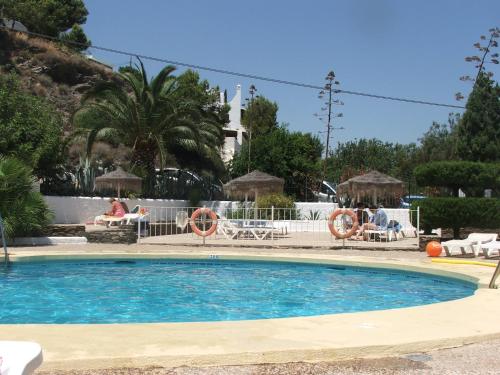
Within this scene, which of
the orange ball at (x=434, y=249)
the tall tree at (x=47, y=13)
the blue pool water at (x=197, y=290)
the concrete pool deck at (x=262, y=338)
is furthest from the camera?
the tall tree at (x=47, y=13)

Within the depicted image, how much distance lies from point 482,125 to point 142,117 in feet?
47.4

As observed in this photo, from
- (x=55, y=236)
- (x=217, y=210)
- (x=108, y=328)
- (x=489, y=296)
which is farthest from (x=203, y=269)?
(x=217, y=210)

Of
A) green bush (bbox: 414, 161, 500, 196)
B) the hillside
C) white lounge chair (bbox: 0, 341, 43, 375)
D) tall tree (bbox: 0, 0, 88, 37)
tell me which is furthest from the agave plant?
tall tree (bbox: 0, 0, 88, 37)

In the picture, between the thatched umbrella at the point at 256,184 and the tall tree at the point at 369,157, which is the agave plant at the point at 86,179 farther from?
the tall tree at the point at 369,157

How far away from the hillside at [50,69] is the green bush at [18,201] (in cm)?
2848

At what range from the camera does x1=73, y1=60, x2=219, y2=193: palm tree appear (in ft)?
86.4

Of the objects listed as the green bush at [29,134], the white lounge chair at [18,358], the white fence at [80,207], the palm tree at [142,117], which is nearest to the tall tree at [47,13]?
the palm tree at [142,117]

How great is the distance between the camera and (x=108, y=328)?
5.73 meters

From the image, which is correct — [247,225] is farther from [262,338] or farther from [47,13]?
[47,13]

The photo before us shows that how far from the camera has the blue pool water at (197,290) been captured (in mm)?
9094

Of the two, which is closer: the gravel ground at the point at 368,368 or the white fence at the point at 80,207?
the gravel ground at the point at 368,368

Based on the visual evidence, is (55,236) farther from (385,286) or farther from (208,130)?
(208,130)

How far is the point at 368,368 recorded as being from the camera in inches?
185

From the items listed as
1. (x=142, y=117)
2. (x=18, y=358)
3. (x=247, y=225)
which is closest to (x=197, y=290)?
(x=247, y=225)
